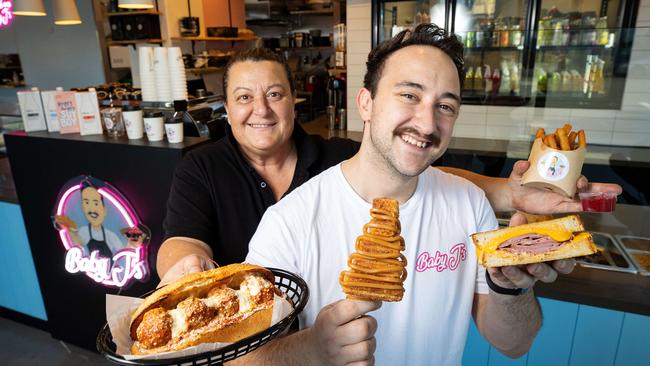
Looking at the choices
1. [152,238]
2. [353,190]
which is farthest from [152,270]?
[353,190]

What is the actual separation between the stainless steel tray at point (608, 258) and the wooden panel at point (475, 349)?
62cm

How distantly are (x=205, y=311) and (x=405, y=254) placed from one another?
65 cm

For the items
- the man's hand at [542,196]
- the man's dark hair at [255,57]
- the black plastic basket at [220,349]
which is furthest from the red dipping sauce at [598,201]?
the man's dark hair at [255,57]

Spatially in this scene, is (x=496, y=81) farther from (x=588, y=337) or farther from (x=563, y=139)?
(x=563, y=139)

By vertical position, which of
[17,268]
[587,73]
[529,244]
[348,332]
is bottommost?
[17,268]

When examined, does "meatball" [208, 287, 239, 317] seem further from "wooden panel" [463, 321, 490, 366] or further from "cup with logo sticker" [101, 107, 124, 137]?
"cup with logo sticker" [101, 107, 124, 137]

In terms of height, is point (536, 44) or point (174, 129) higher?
Result: point (536, 44)

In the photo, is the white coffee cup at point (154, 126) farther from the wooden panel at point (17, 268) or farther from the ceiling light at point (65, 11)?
the ceiling light at point (65, 11)

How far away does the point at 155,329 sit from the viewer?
0.92 metres

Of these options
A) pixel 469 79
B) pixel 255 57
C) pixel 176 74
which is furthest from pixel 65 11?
pixel 469 79

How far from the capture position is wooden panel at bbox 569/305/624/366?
1947 millimetres

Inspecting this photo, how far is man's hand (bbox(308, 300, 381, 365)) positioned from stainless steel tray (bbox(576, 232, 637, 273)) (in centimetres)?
145

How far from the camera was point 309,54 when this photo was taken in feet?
36.8

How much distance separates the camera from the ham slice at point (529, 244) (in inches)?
41.4
